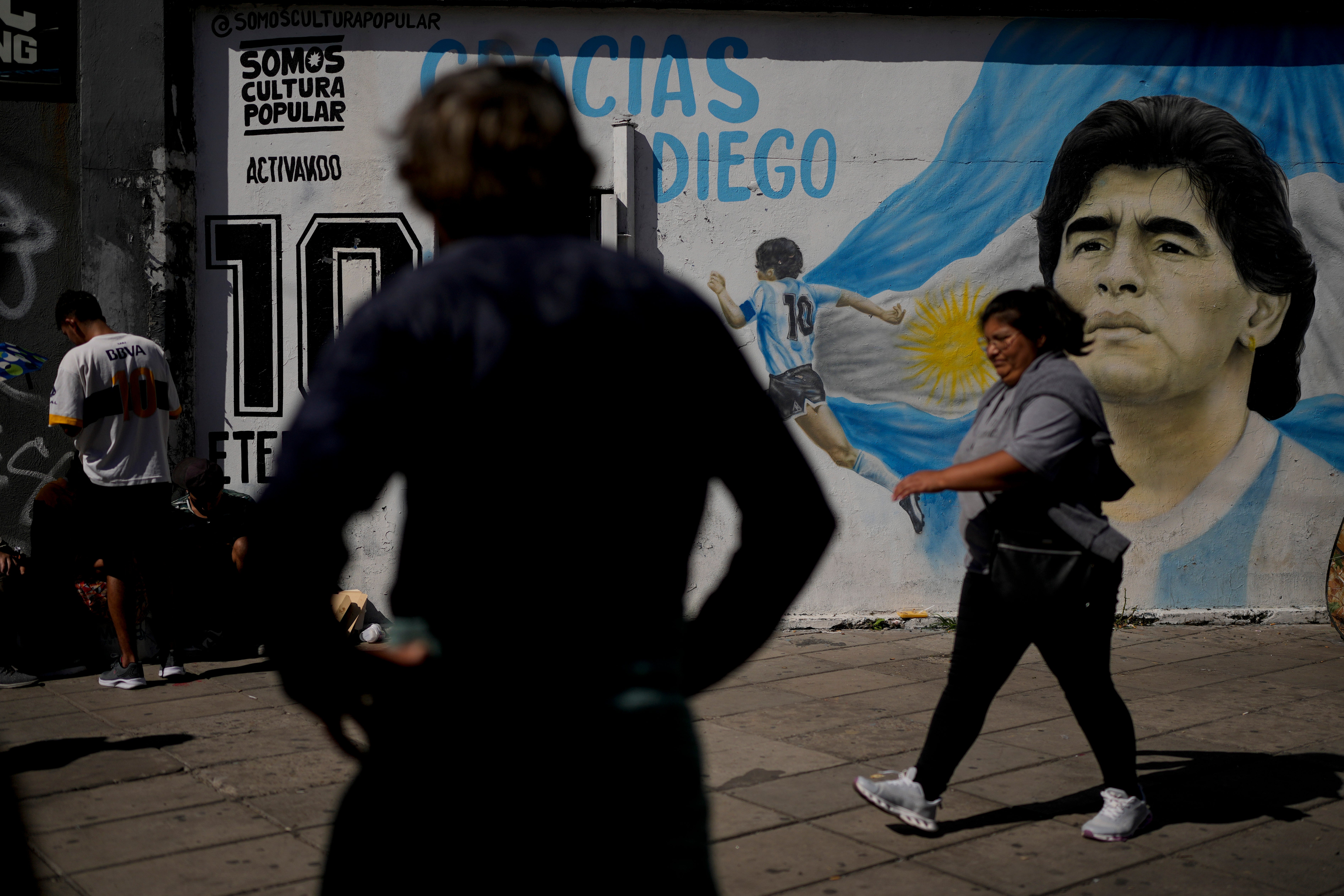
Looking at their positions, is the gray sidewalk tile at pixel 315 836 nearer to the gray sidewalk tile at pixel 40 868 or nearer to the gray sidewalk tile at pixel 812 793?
the gray sidewalk tile at pixel 40 868

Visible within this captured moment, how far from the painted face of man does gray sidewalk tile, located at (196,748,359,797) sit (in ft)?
16.4

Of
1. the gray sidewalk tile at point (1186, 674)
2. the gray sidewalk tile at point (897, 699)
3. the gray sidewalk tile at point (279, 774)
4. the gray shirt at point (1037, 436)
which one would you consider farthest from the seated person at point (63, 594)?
the gray sidewalk tile at point (1186, 674)

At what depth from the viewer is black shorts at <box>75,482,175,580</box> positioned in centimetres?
599

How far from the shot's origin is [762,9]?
707 cm

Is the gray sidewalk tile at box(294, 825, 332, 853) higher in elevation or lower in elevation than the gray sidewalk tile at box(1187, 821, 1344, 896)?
lower

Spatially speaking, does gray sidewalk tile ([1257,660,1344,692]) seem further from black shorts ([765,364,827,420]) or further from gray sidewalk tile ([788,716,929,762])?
black shorts ([765,364,827,420])

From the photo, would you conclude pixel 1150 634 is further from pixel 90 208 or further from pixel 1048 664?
pixel 90 208

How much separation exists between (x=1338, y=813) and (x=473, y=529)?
4.04 meters

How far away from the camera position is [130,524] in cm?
602

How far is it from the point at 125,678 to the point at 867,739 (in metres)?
3.70

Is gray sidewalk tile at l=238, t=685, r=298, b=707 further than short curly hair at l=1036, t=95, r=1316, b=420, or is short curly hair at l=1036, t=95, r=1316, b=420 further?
short curly hair at l=1036, t=95, r=1316, b=420

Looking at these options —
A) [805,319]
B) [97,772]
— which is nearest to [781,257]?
[805,319]

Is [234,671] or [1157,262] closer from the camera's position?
[234,671]

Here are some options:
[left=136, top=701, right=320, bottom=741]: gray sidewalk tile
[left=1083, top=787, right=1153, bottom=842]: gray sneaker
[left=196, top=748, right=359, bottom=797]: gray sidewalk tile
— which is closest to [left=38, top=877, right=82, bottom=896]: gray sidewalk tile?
[left=196, top=748, right=359, bottom=797]: gray sidewalk tile
